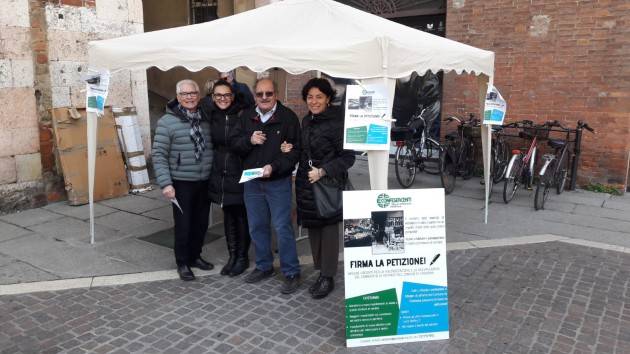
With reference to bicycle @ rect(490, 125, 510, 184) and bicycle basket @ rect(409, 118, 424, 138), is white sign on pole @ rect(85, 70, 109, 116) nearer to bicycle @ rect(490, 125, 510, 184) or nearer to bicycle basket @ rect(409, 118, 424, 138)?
bicycle basket @ rect(409, 118, 424, 138)

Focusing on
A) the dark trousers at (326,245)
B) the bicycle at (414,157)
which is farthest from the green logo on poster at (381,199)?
the bicycle at (414,157)

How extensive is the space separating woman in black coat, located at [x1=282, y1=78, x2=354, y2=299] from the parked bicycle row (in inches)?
160

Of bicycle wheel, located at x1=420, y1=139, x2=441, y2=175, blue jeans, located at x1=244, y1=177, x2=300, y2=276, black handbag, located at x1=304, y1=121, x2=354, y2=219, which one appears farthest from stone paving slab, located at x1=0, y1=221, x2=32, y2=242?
bicycle wheel, located at x1=420, y1=139, x2=441, y2=175

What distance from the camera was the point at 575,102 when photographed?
26.5 ft

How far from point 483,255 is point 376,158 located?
2.15 meters

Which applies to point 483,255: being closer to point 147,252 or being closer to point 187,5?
point 147,252

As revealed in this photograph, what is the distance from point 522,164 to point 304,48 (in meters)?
4.72

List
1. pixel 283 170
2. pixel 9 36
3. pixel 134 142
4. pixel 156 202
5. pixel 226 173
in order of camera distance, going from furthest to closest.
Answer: pixel 134 142, pixel 156 202, pixel 9 36, pixel 226 173, pixel 283 170

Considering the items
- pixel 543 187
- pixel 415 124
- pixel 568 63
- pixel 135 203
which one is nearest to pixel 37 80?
pixel 135 203

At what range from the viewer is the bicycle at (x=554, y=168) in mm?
7125

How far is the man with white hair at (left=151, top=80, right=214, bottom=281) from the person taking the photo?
4.29 m

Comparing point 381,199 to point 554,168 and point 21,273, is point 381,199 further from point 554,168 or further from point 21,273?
point 554,168

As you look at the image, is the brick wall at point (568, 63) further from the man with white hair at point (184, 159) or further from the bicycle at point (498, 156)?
the man with white hair at point (184, 159)

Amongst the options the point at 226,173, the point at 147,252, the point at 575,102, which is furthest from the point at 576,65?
the point at 147,252
